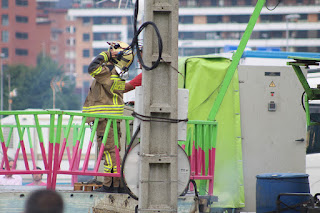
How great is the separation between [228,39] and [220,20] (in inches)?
150

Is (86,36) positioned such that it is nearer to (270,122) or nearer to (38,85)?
(38,85)

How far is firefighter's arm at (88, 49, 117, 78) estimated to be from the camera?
930 cm

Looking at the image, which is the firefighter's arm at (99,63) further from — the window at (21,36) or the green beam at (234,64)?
the window at (21,36)

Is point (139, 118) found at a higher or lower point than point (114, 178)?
higher

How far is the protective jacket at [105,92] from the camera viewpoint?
9.45 meters

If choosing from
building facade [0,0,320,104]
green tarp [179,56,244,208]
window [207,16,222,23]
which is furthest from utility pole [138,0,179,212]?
window [207,16,222,23]

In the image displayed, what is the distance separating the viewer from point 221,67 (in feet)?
35.0

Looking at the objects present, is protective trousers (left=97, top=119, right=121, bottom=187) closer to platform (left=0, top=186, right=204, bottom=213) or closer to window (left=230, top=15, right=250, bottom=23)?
platform (left=0, top=186, right=204, bottom=213)

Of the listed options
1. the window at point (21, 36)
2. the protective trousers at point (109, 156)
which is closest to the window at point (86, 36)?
the window at point (21, 36)

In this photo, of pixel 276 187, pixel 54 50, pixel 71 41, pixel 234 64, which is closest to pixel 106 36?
pixel 71 41

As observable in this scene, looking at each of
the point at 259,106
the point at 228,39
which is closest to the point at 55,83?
the point at 228,39

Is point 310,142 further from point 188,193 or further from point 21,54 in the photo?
point 21,54

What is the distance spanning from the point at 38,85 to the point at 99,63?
8289 centimetres

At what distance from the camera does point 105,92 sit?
9.55 metres
